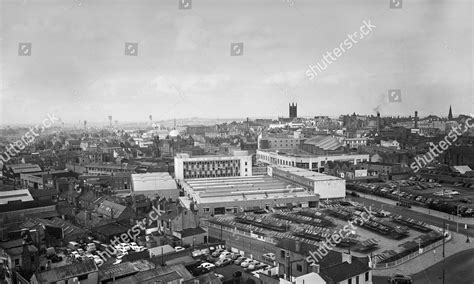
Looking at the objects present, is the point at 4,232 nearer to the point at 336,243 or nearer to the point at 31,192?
the point at 31,192

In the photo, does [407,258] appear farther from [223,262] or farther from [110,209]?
[110,209]

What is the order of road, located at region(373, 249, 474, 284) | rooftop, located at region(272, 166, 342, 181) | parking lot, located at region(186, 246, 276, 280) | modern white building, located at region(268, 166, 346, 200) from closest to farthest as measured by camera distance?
1. parking lot, located at region(186, 246, 276, 280)
2. road, located at region(373, 249, 474, 284)
3. modern white building, located at region(268, 166, 346, 200)
4. rooftop, located at region(272, 166, 342, 181)

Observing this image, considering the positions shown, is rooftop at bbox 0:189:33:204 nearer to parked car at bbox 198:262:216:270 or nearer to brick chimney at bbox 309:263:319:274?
parked car at bbox 198:262:216:270

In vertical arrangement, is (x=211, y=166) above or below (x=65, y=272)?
above

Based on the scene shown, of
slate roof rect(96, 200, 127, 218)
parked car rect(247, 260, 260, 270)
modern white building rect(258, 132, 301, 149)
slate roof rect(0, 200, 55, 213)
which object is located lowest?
parked car rect(247, 260, 260, 270)

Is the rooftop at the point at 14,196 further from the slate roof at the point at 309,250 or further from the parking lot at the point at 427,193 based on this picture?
the parking lot at the point at 427,193

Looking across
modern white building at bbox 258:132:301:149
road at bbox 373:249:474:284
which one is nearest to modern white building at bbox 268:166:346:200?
road at bbox 373:249:474:284

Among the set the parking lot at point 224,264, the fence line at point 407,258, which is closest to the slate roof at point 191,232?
the parking lot at point 224,264

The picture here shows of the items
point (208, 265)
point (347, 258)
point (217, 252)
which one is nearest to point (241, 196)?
point (217, 252)
